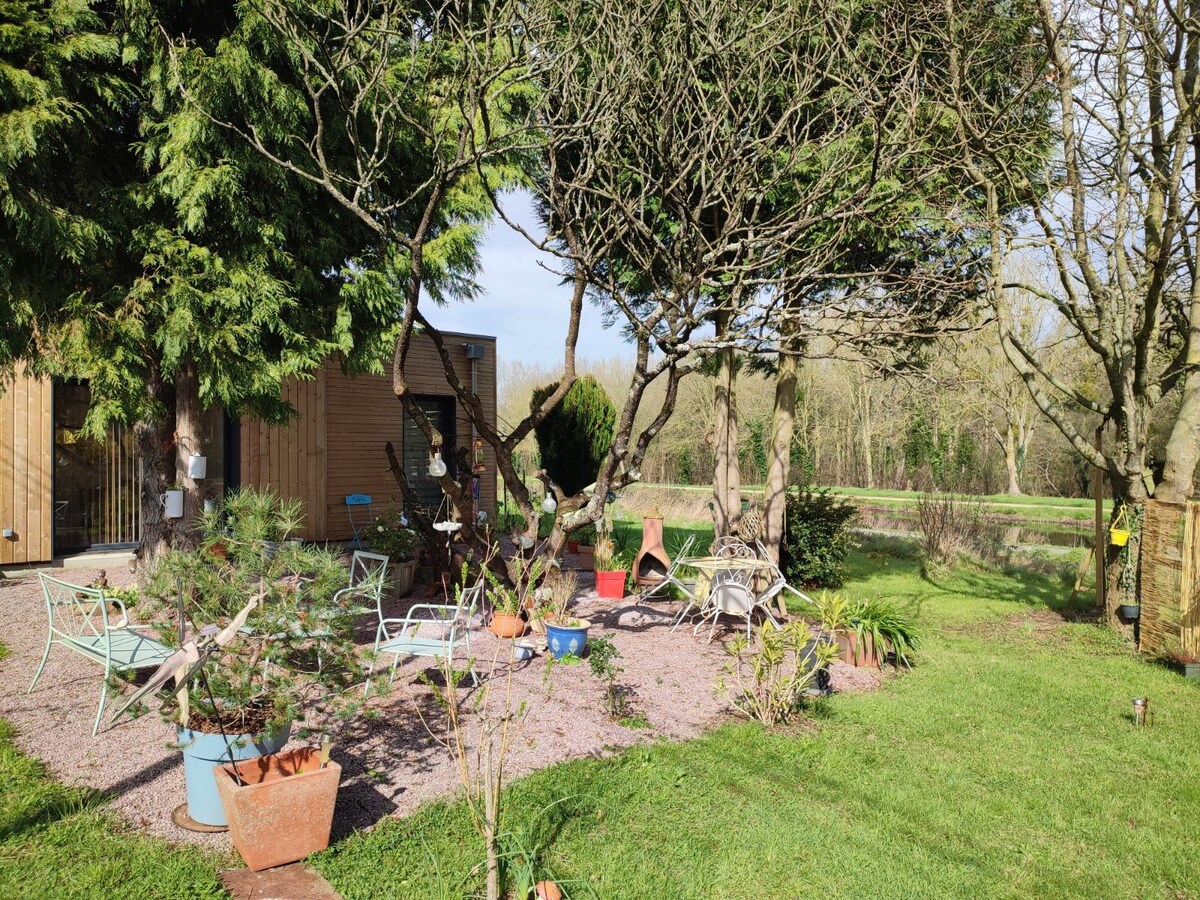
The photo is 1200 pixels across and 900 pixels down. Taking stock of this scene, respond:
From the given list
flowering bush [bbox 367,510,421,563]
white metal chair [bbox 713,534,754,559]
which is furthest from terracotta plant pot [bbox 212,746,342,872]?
white metal chair [bbox 713,534,754,559]

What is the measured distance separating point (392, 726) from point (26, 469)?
7074 millimetres

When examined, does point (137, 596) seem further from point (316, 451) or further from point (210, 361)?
point (316, 451)

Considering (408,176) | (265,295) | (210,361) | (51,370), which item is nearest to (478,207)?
(408,176)

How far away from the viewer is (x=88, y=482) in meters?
9.16

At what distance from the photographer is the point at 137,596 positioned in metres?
6.80

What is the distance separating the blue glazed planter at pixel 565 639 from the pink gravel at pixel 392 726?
0.17 meters

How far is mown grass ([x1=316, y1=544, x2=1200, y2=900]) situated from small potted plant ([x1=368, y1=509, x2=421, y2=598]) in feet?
13.2

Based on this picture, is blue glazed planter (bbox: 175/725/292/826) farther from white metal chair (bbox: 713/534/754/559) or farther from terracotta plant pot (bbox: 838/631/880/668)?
white metal chair (bbox: 713/534/754/559)

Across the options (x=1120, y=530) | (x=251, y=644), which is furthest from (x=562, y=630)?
(x=1120, y=530)

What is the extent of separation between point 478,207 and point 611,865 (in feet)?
21.2

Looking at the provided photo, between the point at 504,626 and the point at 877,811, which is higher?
the point at 504,626

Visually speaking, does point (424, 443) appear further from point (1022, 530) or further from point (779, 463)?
point (1022, 530)

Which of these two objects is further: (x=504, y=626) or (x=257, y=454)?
(x=257, y=454)

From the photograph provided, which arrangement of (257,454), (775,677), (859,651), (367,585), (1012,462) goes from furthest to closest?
(1012,462) < (257,454) < (859,651) < (775,677) < (367,585)
